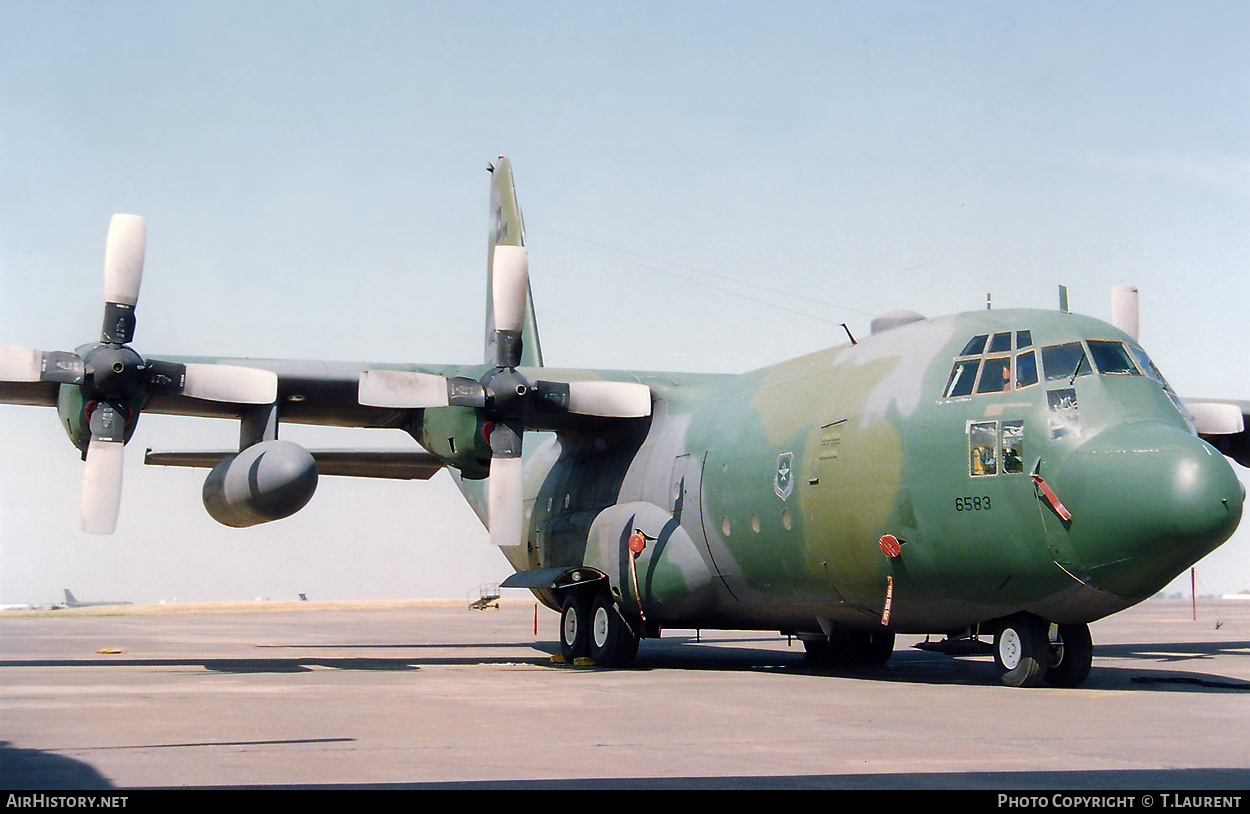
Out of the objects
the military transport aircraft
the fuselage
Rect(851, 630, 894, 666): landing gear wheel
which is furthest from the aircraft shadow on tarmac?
Answer: the fuselage

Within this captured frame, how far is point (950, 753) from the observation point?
7895 millimetres

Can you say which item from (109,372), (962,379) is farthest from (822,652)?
(109,372)

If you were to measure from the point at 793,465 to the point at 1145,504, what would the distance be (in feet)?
14.9

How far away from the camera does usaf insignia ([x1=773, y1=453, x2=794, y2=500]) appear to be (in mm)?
14853

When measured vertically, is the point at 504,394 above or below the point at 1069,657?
above

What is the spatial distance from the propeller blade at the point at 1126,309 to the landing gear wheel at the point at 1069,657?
4968 mm

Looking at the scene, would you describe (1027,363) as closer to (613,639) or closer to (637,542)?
(637,542)

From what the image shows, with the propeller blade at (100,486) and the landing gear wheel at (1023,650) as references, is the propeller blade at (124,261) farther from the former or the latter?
the landing gear wheel at (1023,650)

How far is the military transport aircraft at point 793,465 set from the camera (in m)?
11.9

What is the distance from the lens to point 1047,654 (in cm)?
1277

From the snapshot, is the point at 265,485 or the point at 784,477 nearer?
the point at 784,477

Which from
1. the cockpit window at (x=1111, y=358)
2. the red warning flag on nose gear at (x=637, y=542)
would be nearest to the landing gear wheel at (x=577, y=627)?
the red warning flag on nose gear at (x=637, y=542)

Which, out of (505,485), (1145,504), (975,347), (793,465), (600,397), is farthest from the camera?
(600,397)
